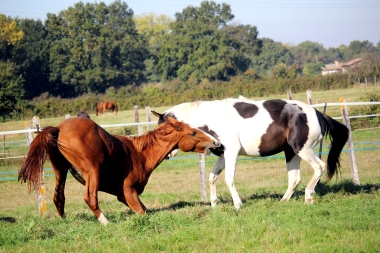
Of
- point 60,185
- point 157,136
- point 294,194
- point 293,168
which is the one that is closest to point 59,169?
point 60,185

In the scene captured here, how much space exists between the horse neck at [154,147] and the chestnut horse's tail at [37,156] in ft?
4.96

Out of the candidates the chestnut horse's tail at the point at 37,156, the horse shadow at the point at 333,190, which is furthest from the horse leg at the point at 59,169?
the horse shadow at the point at 333,190

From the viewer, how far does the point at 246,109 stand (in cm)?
921

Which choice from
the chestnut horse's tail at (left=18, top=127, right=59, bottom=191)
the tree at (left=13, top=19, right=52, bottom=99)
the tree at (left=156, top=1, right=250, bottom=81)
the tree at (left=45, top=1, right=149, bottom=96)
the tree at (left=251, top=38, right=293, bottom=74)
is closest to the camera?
the chestnut horse's tail at (left=18, top=127, right=59, bottom=191)

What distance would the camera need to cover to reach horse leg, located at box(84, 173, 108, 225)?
736 cm

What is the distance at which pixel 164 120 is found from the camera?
363 inches

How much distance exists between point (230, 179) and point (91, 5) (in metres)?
63.2

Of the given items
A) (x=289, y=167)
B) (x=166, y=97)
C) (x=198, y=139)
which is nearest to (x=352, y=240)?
(x=198, y=139)

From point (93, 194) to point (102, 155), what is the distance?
1.85ft

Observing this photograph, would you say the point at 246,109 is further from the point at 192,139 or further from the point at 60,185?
the point at 60,185

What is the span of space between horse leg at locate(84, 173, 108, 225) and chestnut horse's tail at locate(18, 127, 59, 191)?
66 cm

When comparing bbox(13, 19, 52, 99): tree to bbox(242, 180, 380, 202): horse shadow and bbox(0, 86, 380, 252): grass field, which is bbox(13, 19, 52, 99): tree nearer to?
bbox(242, 180, 380, 202): horse shadow

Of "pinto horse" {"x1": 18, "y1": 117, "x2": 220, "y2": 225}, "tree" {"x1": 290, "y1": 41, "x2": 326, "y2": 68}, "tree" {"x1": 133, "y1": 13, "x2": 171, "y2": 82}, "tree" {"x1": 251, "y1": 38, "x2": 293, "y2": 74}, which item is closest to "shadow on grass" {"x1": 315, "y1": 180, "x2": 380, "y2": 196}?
"pinto horse" {"x1": 18, "y1": 117, "x2": 220, "y2": 225}

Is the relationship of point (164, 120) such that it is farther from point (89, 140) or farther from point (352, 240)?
point (352, 240)
